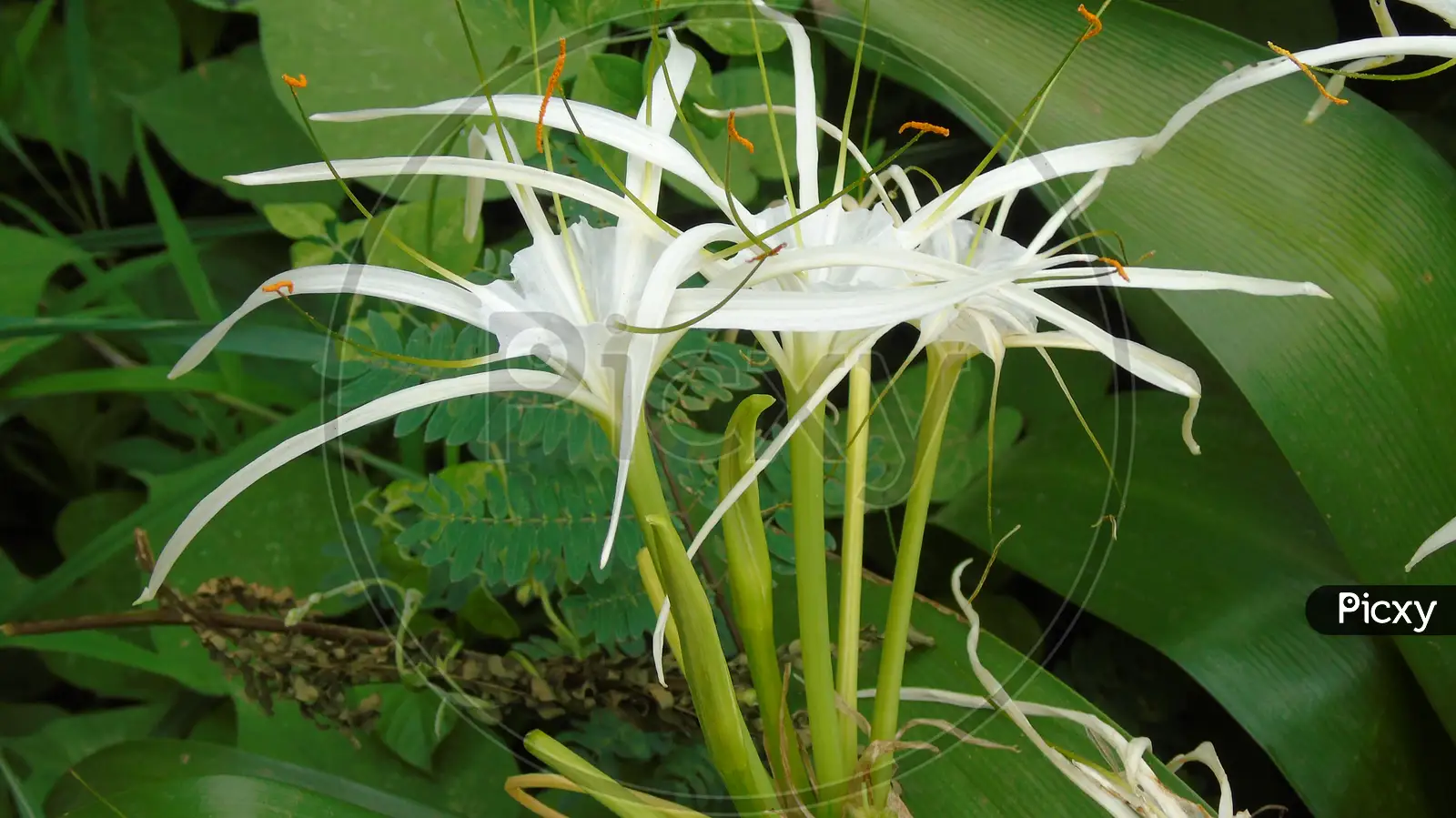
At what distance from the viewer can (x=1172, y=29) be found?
0.39 metres

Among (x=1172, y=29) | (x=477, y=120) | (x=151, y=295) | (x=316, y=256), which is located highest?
(x=1172, y=29)

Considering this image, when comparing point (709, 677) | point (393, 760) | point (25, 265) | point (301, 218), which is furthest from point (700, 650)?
point (25, 265)

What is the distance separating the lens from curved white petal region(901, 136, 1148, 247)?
215 mm

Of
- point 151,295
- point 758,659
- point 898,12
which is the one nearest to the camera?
point 758,659

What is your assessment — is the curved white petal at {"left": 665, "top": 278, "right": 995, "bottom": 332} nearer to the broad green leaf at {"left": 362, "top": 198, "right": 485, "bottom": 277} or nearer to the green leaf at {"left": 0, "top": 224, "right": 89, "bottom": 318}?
the broad green leaf at {"left": 362, "top": 198, "right": 485, "bottom": 277}

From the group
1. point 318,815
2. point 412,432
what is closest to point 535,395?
point 412,432

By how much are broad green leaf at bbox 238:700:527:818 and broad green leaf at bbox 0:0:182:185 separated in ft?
1.24

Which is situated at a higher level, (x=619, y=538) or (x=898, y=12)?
(x=898, y=12)

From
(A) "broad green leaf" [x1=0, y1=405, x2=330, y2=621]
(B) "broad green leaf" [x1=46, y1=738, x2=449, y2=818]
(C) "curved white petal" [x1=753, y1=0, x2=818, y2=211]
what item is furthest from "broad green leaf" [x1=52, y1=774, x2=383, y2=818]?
(C) "curved white petal" [x1=753, y1=0, x2=818, y2=211]

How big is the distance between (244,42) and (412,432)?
39 cm

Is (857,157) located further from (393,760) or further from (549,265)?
(393,760)

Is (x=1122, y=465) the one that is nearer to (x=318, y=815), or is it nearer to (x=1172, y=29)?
(x=1172, y=29)

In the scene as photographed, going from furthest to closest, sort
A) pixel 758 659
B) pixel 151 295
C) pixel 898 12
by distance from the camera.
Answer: pixel 151 295, pixel 898 12, pixel 758 659

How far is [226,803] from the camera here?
32cm
